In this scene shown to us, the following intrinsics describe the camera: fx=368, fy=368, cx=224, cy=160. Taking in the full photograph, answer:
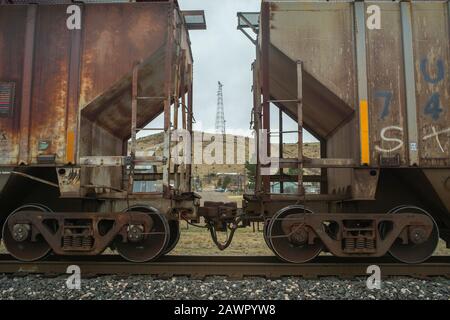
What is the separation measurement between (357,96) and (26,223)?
5642 mm

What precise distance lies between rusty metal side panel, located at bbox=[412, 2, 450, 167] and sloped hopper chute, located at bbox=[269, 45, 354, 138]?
1.20 meters

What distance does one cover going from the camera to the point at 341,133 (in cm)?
680

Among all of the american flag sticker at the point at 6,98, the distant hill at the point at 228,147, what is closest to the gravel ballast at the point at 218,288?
the distant hill at the point at 228,147

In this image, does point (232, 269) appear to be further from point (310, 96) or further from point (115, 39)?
point (115, 39)

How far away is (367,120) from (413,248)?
223 cm

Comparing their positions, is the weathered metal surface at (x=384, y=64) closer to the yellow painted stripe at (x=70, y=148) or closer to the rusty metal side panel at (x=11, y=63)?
the yellow painted stripe at (x=70, y=148)

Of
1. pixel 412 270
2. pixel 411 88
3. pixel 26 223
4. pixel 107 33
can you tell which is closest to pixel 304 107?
→ pixel 411 88

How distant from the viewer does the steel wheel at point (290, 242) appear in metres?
5.70

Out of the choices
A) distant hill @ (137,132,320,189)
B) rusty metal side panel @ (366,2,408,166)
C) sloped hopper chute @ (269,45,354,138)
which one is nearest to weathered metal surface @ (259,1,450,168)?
rusty metal side panel @ (366,2,408,166)

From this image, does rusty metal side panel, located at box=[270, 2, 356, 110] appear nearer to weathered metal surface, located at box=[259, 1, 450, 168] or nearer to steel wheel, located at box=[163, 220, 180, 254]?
weathered metal surface, located at box=[259, 1, 450, 168]

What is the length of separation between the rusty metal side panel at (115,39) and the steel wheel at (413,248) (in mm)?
4938

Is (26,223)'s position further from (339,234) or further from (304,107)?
(304,107)

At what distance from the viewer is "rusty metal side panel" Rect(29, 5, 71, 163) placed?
19.9 ft
